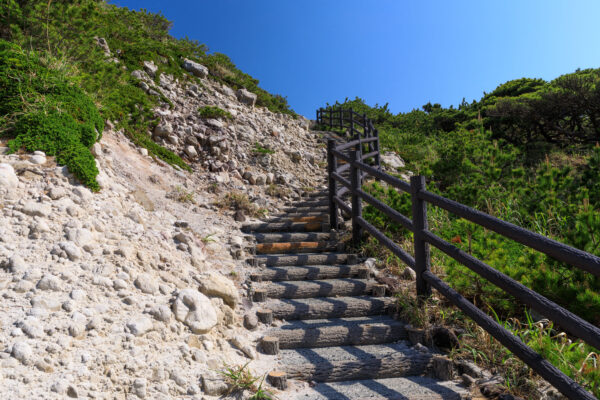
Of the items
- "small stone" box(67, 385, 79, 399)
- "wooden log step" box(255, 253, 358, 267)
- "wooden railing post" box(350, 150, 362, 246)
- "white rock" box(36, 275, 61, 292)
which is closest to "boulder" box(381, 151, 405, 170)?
"wooden railing post" box(350, 150, 362, 246)

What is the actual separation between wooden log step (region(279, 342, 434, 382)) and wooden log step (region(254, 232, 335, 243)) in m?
2.65

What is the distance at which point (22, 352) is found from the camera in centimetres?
260

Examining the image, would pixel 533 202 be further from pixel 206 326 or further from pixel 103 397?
pixel 103 397

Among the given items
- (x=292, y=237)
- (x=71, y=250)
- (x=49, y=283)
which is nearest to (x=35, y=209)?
(x=71, y=250)

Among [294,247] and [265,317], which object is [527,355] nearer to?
[265,317]

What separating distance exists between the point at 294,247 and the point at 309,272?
2.71ft

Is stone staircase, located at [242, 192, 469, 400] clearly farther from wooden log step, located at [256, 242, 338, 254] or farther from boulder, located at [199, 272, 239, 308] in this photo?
boulder, located at [199, 272, 239, 308]

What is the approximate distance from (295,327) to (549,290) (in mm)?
2593

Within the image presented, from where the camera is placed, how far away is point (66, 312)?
9.89 ft

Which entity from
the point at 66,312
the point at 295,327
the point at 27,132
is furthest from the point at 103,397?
the point at 27,132

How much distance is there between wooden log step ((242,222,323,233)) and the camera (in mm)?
6613

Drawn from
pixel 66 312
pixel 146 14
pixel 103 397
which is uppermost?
pixel 146 14

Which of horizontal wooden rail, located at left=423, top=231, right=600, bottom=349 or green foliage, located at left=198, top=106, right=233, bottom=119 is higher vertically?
green foliage, located at left=198, top=106, right=233, bottom=119

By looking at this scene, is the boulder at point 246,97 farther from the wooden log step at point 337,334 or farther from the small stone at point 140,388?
the small stone at point 140,388
